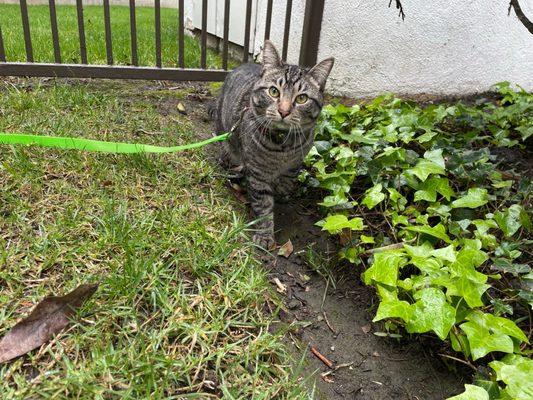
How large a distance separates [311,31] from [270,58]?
175 cm

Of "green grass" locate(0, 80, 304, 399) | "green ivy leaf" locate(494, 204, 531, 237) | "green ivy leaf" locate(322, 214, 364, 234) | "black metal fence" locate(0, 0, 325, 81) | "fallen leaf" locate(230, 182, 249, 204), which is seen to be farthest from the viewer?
"black metal fence" locate(0, 0, 325, 81)

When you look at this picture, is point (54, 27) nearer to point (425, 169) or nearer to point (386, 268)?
point (425, 169)

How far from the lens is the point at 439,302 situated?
1.69 m

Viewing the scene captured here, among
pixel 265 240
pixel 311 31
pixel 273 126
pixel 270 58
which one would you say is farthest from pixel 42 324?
pixel 311 31

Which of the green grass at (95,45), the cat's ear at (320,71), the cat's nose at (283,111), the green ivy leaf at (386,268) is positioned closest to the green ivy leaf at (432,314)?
the green ivy leaf at (386,268)

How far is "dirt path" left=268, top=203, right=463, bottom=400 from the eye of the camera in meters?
1.74

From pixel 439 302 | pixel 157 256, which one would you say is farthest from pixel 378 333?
pixel 157 256

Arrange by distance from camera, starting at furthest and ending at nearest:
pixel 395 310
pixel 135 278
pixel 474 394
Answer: pixel 395 310 < pixel 135 278 < pixel 474 394

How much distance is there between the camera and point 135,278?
160cm

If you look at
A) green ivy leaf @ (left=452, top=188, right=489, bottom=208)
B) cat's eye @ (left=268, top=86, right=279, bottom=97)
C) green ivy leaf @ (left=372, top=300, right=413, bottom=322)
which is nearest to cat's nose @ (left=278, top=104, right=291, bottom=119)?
cat's eye @ (left=268, top=86, right=279, bottom=97)

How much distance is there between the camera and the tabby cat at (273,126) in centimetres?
238

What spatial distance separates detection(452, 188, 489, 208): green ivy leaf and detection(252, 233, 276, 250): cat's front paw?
0.96 metres

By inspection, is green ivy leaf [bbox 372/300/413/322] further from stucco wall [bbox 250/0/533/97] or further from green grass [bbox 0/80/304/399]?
stucco wall [bbox 250/0/533/97]

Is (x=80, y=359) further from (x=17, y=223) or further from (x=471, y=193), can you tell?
(x=471, y=193)
